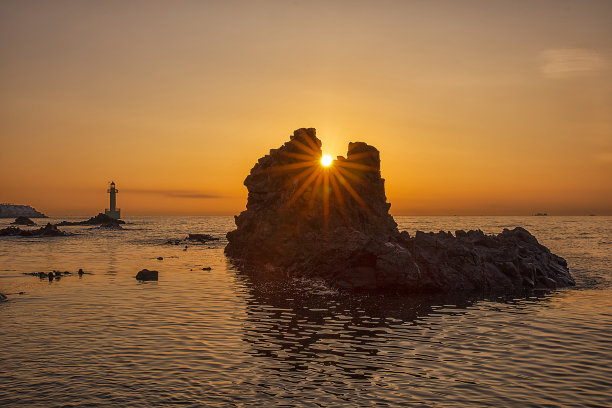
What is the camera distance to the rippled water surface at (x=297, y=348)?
17.3 metres

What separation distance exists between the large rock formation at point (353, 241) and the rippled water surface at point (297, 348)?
4119 mm

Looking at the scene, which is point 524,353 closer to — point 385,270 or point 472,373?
point 472,373

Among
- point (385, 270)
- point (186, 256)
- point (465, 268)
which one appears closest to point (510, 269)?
point (465, 268)

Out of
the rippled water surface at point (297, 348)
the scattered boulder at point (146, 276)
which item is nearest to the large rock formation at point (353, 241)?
the rippled water surface at point (297, 348)

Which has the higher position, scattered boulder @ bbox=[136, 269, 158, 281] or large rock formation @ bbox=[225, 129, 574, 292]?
large rock formation @ bbox=[225, 129, 574, 292]

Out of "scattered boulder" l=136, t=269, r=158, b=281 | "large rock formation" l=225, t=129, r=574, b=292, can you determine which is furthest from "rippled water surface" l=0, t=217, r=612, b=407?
"scattered boulder" l=136, t=269, r=158, b=281

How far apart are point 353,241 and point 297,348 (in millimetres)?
22485

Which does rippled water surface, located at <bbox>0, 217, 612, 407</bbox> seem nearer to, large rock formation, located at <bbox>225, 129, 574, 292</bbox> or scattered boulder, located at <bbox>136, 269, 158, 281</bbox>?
large rock formation, located at <bbox>225, 129, 574, 292</bbox>

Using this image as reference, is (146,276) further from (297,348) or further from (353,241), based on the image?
(297,348)

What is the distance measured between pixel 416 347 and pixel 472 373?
4.12 metres

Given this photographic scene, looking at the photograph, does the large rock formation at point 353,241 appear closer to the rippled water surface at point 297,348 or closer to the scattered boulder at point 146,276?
the rippled water surface at point 297,348

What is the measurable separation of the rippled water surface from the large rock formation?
4119 millimetres

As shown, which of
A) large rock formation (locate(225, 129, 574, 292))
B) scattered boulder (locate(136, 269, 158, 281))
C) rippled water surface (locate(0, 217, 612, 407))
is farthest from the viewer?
scattered boulder (locate(136, 269, 158, 281))

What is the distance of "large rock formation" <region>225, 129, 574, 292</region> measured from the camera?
43250 millimetres
